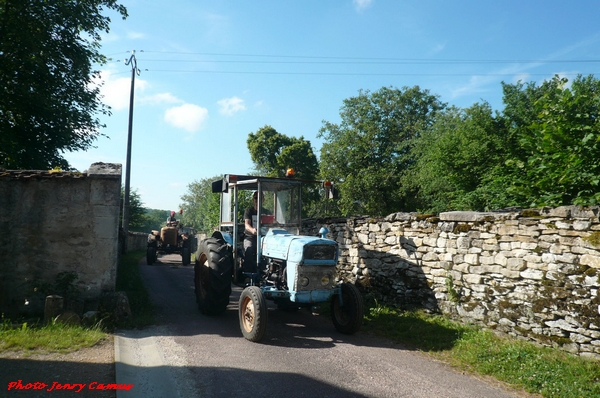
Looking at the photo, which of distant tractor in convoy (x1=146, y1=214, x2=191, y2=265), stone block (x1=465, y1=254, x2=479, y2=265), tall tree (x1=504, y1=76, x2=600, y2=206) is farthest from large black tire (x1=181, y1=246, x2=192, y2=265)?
stone block (x1=465, y1=254, x2=479, y2=265)

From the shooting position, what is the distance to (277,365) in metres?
4.88

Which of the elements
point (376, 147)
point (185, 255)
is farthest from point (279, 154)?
point (185, 255)

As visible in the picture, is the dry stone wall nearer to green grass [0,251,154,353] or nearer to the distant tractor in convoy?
green grass [0,251,154,353]

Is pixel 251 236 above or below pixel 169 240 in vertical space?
above

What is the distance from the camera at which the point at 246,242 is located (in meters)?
6.99

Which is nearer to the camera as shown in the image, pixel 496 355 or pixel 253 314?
pixel 496 355

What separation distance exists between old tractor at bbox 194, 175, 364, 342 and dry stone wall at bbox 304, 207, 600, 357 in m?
1.53

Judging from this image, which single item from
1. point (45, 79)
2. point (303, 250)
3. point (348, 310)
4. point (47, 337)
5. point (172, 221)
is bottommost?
point (47, 337)

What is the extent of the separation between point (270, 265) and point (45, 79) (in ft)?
34.4

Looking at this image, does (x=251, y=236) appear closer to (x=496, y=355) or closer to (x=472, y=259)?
(x=472, y=259)

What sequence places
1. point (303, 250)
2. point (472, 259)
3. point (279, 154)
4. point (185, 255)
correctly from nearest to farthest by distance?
point (303, 250) < point (472, 259) < point (185, 255) < point (279, 154)

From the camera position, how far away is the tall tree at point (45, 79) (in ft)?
39.1

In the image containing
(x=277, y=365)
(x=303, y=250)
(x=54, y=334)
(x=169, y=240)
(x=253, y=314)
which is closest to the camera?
(x=277, y=365)

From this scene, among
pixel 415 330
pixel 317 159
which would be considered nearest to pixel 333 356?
pixel 415 330
